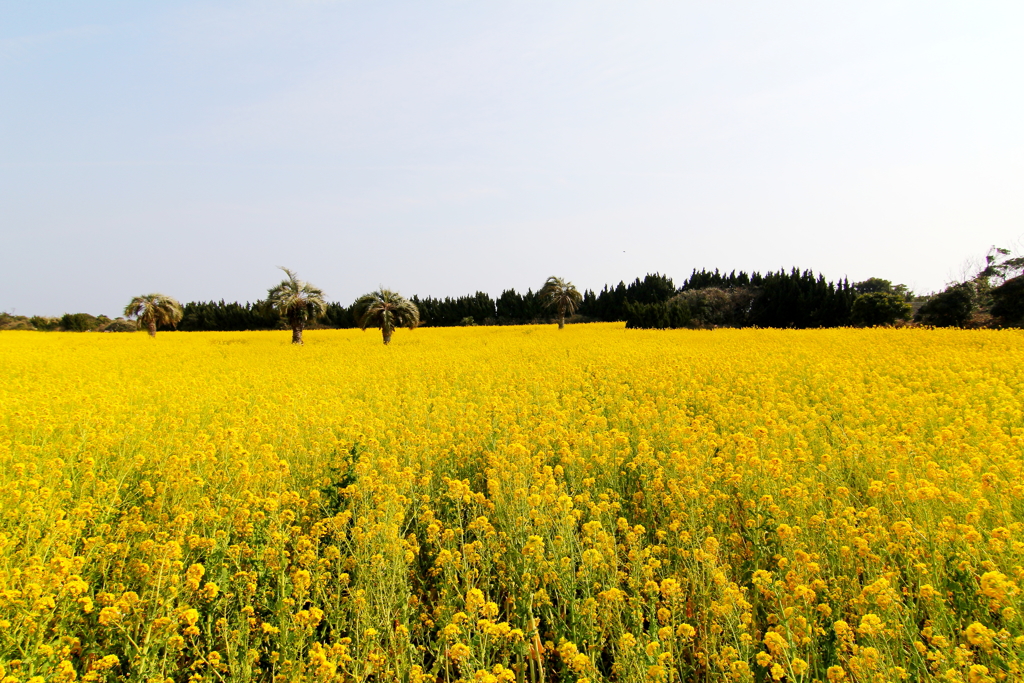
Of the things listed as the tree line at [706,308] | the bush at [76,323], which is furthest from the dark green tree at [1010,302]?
the bush at [76,323]

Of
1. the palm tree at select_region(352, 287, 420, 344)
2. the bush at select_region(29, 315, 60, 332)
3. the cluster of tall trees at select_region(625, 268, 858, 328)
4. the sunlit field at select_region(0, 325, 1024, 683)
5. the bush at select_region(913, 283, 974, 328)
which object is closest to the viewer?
the sunlit field at select_region(0, 325, 1024, 683)

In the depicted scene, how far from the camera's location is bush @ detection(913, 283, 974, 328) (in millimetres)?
34031

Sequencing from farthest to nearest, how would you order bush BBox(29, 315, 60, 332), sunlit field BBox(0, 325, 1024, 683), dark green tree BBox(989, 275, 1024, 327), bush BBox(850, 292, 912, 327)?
bush BBox(29, 315, 60, 332)
bush BBox(850, 292, 912, 327)
dark green tree BBox(989, 275, 1024, 327)
sunlit field BBox(0, 325, 1024, 683)

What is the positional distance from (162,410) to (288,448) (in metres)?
5.15

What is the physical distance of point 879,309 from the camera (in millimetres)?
38750

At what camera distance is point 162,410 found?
32.5ft

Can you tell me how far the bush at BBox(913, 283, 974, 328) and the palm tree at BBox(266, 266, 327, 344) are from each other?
41.3m

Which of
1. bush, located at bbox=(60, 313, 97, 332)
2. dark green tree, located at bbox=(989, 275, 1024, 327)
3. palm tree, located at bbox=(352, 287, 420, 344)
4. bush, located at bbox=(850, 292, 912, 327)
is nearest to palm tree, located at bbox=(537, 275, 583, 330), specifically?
palm tree, located at bbox=(352, 287, 420, 344)

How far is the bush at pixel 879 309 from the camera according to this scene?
38.2 metres

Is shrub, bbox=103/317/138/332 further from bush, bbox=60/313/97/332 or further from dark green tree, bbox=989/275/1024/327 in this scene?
dark green tree, bbox=989/275/1024/327

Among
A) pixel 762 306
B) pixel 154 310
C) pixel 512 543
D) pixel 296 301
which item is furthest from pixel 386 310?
pixel 762 306

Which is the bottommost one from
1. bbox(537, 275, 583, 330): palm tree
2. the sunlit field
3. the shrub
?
the sunlit field

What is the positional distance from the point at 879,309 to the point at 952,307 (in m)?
4.70

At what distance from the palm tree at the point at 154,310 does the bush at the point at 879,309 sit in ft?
171
